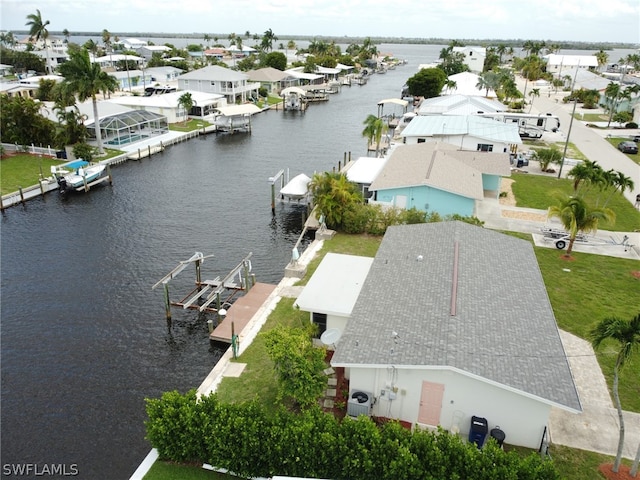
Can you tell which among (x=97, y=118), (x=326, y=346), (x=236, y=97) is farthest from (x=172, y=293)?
(x=236, y=97)

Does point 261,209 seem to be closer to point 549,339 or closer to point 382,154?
point 382,154

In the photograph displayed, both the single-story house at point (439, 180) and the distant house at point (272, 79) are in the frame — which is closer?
the single-story house at point (439, 180)

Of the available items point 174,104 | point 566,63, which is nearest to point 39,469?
point 174,104

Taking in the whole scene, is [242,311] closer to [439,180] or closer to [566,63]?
[439,180]

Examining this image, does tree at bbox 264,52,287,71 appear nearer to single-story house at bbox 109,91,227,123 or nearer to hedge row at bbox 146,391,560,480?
single-story house at bbox 109,91,227,123

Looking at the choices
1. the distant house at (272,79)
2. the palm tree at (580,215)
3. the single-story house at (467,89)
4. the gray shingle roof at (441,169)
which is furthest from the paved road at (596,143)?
the distant house at (272,79)

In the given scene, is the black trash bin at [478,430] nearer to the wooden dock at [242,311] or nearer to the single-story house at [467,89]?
the wooden dock at [242,311]
